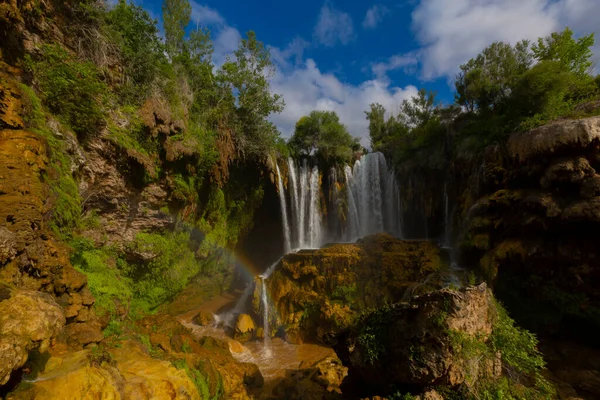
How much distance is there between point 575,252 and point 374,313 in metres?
8.24

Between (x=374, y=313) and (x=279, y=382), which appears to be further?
(x=279, y=382)

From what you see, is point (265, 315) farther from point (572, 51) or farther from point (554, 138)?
point (572, 51)

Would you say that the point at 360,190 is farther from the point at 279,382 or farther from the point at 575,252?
the point at 279,382

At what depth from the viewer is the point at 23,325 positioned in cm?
342

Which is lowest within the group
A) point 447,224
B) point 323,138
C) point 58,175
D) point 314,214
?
point 447,224

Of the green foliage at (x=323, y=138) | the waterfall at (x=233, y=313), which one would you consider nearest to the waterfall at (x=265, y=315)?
the waterfall at (x=233, y=313)

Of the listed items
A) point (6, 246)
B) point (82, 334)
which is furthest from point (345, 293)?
point (6, 246)

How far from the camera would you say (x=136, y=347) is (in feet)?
21.8

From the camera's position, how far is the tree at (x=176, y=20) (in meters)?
21.0

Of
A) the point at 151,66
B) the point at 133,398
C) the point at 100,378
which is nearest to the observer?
the point at 100,378

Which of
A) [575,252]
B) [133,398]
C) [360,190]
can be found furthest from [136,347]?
[360,190]

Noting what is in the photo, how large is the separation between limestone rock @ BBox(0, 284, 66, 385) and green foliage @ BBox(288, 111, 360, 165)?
2116 cm

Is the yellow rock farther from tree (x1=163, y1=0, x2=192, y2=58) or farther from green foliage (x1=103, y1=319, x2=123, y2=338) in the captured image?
tree (x1=163, y1=0, x2=192, y2=58)

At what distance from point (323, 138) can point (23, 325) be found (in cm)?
2274
